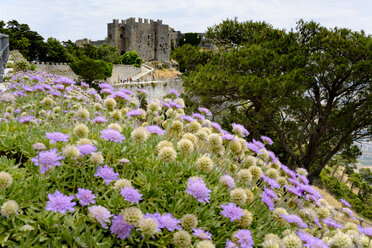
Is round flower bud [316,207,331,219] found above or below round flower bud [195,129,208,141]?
below

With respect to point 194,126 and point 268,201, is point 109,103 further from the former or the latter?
point 268,201

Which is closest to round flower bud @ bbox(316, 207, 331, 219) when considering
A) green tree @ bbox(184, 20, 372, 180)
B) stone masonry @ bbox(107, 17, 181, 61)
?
green tree @ bbox(184, 20, 372, 180)

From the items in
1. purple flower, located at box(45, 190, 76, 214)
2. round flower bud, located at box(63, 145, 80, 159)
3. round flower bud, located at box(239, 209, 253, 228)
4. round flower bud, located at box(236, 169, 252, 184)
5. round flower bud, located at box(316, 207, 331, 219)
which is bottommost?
round flower bud, located at box(316, 207, 331, 219)

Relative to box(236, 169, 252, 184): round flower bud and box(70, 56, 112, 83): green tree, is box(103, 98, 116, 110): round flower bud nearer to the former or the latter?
box(236, 169, 252, 184): round flower bud

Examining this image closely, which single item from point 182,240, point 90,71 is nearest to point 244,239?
point 182,240

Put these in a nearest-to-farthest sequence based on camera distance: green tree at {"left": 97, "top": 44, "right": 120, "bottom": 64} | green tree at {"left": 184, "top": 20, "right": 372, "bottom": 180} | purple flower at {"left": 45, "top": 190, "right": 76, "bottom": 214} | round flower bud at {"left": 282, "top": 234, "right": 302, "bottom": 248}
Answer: purple flower at {"left": 45, "top": 190, "right": 76, "bottom": 214} < round flower bud at {"left": 282, "top": 234, "right": 302, "bottom": 248} < green tree at {"left": 184, "top": 20, "right": 372, "bottom": 180} < green tree at {"left": 97, "top": 44, "right": 120, "bottom": 64}

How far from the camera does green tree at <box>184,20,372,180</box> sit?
11.1m

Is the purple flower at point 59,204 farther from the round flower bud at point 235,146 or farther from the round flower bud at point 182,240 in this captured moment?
the round flower bud at point 235,146

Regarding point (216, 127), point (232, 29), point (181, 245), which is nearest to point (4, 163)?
point (181, 245)

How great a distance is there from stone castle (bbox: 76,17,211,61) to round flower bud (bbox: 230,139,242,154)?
63689 millimetres

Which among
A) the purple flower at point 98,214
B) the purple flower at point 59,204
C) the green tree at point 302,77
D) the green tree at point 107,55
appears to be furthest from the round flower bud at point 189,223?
the green tree at point 107,55

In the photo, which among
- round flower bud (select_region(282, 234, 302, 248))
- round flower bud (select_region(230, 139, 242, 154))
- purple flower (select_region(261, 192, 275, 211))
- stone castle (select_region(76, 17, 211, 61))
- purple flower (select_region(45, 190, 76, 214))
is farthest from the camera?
stone castle (select_region(76, 17, 211, 61))

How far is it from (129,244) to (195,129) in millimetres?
1695

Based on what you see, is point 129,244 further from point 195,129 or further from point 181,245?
point 195,129
